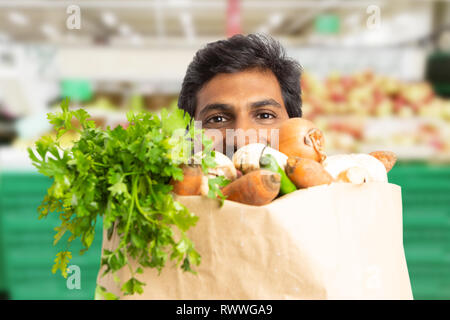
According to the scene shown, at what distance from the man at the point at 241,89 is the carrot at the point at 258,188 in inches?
15.7

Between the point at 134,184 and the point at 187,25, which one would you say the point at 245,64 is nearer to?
the point at 134,184

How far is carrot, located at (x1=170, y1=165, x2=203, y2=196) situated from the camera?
0.78 m

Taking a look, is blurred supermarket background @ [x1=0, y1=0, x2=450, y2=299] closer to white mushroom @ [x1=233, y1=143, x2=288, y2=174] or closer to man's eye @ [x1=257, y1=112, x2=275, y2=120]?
man's eye @ [x1=257, y1=112, x2=275, y2=120]

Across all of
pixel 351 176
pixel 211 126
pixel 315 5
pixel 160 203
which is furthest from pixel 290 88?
pixel 315 5

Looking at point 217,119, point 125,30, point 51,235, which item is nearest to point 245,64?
point 217,119

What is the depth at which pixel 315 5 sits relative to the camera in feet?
25.4

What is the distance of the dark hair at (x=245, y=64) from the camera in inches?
52.4

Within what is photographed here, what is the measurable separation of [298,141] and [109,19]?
26.4ft

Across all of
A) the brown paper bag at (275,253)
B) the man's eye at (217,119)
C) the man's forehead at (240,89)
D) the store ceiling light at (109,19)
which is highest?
the store ceiling light at (109,19)

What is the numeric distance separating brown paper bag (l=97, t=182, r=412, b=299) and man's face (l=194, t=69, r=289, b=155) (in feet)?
1.44

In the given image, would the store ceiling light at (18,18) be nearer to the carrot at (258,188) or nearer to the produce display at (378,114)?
the produce display at (378,114)

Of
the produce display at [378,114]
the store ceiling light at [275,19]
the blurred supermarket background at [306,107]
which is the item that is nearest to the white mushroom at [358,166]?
the blurred supermarket background at [306,107]

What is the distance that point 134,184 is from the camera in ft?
2.40

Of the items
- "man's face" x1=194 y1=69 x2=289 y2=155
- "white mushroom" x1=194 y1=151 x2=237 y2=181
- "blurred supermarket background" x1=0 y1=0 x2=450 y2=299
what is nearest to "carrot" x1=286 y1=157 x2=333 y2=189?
"white mushroom" x1=194 y1=151 x2=237 y2=181
